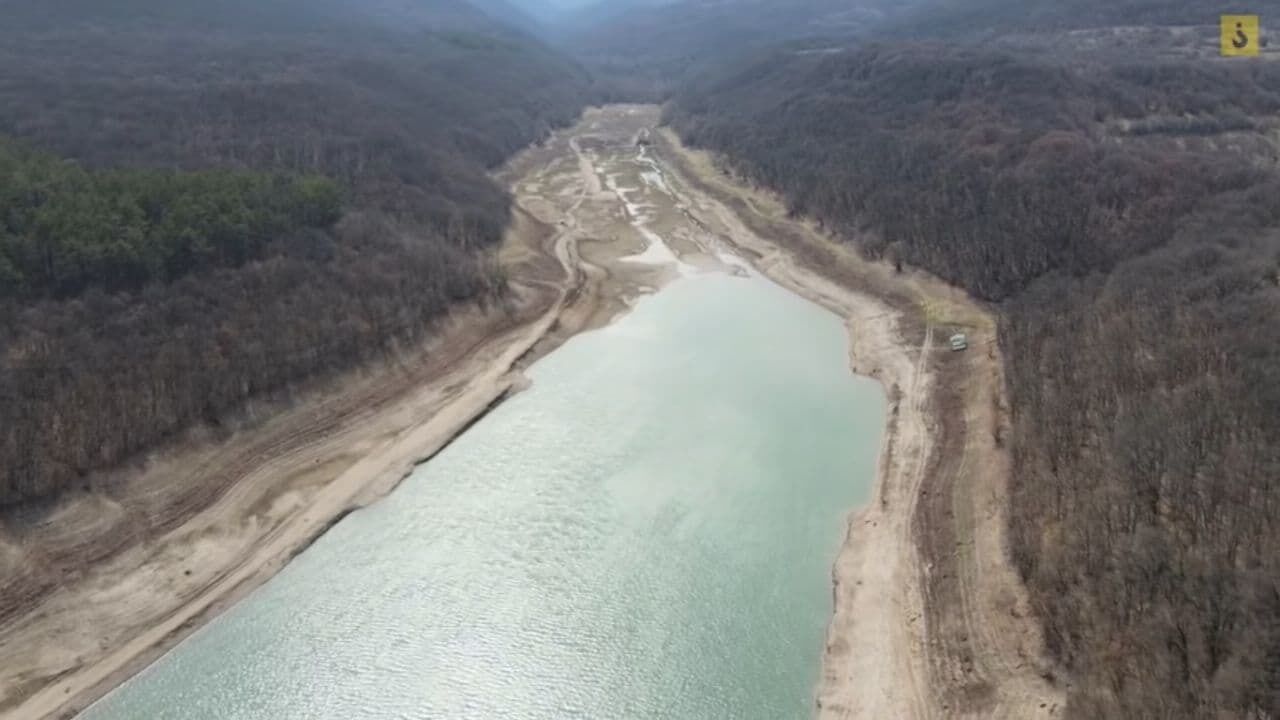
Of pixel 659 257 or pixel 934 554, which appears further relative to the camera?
pixel 659 257

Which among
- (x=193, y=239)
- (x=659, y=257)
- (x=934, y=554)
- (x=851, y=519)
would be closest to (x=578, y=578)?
(x=851, y=519)

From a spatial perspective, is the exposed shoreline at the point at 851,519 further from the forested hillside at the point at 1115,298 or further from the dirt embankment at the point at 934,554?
the forested hillside at the point at 1115,298

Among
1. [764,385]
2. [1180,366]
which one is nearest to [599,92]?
[764,385]

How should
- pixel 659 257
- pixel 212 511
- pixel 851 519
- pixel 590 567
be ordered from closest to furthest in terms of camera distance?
1. pixel 590 567
2. pixel 851 519
3. pixel 212 511
4. pixel 659 257

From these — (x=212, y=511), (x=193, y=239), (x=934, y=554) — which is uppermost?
(x=193, y=239)

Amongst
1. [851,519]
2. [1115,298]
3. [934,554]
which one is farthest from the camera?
[1115,298]

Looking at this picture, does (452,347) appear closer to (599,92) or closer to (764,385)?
(764,385)

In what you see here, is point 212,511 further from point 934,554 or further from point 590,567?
point 934,554

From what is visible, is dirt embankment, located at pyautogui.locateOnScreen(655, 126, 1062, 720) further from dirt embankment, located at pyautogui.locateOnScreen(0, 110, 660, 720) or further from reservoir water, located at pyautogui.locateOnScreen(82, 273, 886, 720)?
dirt embankment, located at pyautogui.locateOnScreen(0, 110, 660, 720)
